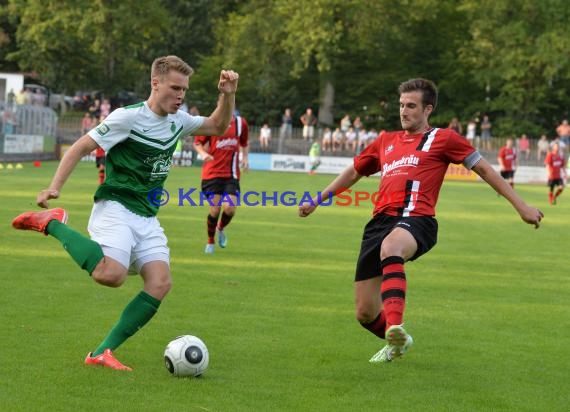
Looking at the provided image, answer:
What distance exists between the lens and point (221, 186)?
1521cm

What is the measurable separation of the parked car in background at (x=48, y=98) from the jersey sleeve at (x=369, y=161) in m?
48.1

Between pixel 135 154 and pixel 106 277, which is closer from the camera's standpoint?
pixel 106 277

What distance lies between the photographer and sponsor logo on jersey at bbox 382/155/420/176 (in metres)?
8.12

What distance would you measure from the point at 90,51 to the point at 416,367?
61262 mm

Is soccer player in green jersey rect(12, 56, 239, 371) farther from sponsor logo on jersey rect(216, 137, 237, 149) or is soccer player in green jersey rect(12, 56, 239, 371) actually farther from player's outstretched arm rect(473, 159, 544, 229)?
sponsor logo on jersey rect(216, 137, 237, 149)

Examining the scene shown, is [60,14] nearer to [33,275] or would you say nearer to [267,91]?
[267,91]

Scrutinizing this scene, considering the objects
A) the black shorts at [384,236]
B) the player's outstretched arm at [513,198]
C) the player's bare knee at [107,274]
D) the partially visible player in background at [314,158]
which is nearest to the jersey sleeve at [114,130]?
the player's bare knee at [107,274]

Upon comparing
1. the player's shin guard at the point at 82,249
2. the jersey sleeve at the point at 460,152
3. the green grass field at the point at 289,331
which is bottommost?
the green grass field at the point at 289,331

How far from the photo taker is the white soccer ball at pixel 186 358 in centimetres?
714

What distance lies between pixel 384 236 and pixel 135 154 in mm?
1825

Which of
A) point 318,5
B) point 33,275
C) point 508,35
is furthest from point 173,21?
point 33,275

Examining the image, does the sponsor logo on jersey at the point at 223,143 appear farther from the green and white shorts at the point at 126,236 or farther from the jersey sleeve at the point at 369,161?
the green and white shorts at the point at 126,236

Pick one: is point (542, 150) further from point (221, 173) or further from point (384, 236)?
point (384, 236)

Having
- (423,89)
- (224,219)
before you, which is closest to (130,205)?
(423,89)
